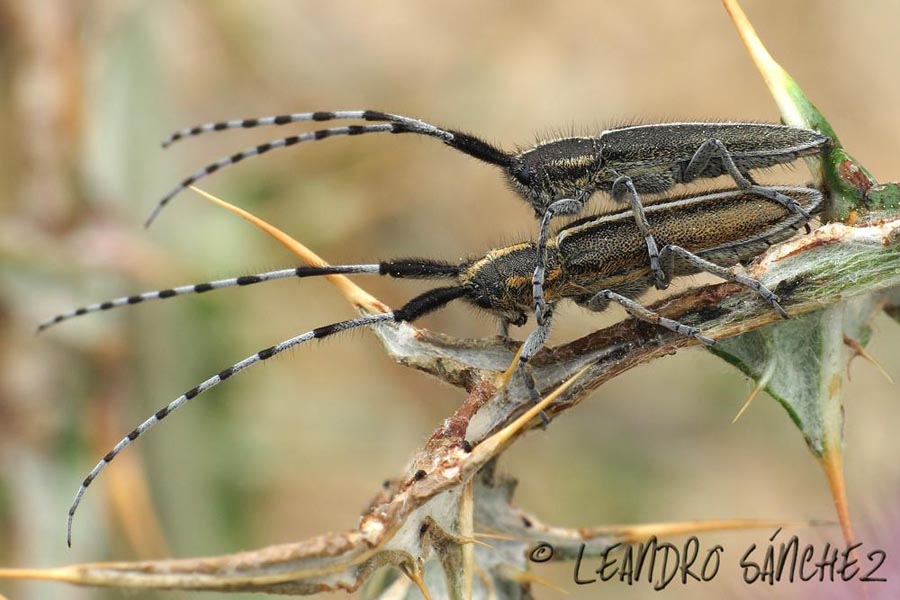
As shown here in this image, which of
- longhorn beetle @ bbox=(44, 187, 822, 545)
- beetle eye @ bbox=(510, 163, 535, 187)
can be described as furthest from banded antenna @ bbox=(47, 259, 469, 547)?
beetle eye @ bbox=(510, 163, 535, 187)

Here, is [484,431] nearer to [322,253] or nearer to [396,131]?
[396,131]

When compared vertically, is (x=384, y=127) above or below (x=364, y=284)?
below

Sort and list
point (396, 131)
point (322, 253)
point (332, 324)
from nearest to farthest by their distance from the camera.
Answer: point (332, 324), point (396, 131), point (322, 253)

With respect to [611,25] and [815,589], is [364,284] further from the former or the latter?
[815,589]

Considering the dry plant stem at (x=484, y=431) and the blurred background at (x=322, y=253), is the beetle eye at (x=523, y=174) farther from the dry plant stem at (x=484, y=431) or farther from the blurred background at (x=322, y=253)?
the dry plant stem at (x=484, y=431)

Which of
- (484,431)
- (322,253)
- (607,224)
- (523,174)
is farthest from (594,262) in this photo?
(322,253)

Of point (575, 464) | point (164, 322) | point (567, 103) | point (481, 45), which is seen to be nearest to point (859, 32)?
point (567, 103)

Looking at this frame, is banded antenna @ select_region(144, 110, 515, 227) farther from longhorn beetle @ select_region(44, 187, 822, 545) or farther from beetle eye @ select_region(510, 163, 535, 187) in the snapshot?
longhorn beetle @ select_region(44, 187, 822, 545)
